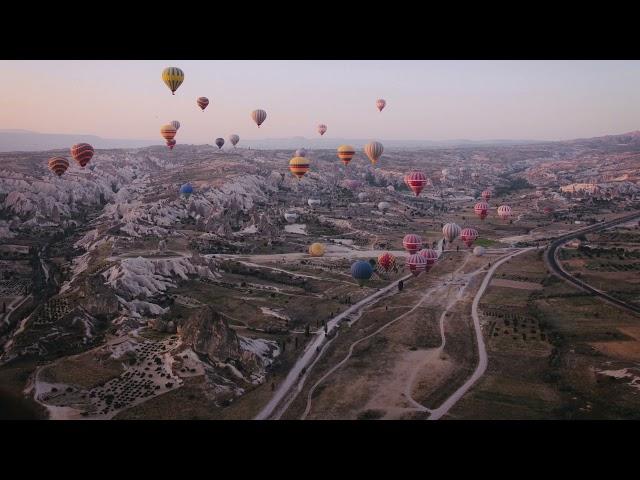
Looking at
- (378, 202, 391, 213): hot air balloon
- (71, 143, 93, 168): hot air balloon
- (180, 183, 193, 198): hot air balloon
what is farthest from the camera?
(378, 202, 391, 213): hot air balloon

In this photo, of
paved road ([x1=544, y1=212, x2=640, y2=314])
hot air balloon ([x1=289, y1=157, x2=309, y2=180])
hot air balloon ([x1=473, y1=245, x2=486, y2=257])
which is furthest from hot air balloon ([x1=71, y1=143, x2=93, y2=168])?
paved road ([x1=544, y1=212, x2=640, y2=314])

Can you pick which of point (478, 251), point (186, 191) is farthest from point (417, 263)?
point (186, 191)

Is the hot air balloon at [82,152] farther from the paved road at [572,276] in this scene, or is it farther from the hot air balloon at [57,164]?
the paved road at [572,276]

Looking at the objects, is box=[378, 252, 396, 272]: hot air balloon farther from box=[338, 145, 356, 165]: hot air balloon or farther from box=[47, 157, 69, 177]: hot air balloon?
box=[47, 157, 69, 177]: hot air balloon

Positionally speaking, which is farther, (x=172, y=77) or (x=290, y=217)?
(x=290, y=217)

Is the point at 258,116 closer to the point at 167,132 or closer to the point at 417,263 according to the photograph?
the point at 167,132

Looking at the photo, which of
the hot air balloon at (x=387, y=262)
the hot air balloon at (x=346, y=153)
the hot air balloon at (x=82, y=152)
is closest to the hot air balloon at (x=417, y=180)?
the hot air balloon at (x=346, y=153)

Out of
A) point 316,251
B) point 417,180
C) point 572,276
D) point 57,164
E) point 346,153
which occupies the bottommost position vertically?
point 572,276
